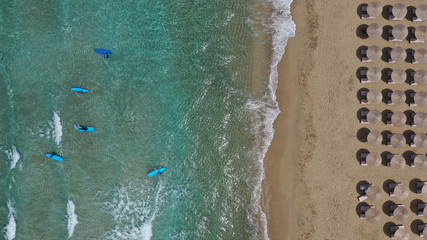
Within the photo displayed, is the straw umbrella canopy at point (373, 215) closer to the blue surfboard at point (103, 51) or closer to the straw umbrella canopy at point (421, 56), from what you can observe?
the straw umbrella canopy at point (421, 56)

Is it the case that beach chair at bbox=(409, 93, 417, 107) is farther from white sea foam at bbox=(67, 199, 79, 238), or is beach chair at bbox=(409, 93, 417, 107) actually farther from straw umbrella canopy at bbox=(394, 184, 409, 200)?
white sea foam at bbox=(67, 199, 79, 238)

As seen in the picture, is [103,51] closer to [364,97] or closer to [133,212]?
[133,212]

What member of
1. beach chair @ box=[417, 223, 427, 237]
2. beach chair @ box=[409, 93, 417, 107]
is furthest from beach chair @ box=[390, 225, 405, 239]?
beach chair @ box=[409, 93, 417, 107]

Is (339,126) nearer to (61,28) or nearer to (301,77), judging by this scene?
(301,77)

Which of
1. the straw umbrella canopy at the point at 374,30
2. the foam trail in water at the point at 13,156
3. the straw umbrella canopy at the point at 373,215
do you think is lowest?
the straw umbrella canopy at the point at 373,215

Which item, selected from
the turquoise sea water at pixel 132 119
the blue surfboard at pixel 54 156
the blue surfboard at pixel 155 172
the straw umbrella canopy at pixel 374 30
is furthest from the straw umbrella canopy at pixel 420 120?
the blue surfboard at pixel 54 156

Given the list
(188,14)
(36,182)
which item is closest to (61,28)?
(188,14)

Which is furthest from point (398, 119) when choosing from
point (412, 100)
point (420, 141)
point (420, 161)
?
point (420, 161)
